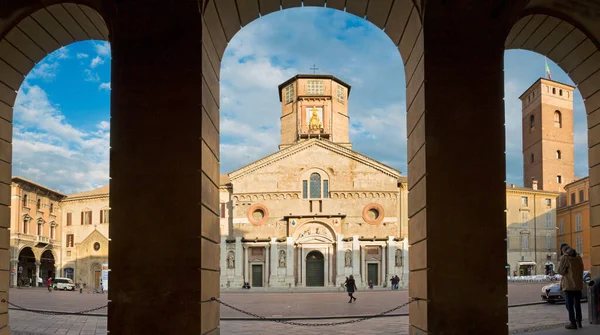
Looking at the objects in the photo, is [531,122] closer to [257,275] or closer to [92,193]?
[257,275]

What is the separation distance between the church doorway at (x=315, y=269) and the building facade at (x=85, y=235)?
1809cm

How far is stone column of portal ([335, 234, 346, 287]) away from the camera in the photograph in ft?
136

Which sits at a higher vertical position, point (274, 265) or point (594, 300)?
point (594, 300)

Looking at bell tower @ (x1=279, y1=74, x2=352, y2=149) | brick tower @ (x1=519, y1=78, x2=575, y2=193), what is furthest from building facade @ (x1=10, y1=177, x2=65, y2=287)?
brick tower @ (x1=519, y1=78, x2=575, y2=193)

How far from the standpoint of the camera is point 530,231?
52812 mm

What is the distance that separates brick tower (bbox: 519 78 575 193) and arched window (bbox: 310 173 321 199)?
1057 inches

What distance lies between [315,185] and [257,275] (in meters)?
8.26

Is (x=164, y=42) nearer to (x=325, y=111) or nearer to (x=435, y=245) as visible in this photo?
(x=435, y=245)

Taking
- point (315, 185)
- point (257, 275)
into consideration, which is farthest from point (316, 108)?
point (257, 275)

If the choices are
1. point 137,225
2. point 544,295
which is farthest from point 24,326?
point 544,295

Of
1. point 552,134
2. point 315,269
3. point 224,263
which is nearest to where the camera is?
point 315,269

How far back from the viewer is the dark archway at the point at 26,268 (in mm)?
46853

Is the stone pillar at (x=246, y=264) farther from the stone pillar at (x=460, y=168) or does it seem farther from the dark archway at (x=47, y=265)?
the stone pillar at (x=460, y=168)

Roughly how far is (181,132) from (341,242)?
36375mm
